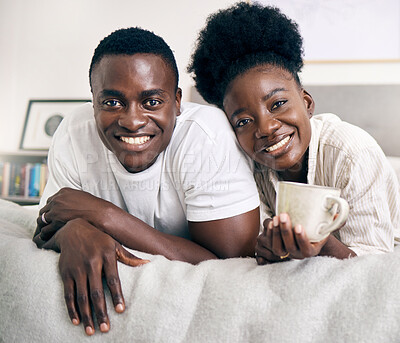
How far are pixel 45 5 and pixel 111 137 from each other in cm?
285

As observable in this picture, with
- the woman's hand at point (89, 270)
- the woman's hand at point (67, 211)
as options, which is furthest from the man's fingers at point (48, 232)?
the woman's hand at point (89, 270)

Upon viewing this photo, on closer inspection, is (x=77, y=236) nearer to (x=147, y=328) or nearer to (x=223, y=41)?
(x=147, y=328)

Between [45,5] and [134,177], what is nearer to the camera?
[134,177]

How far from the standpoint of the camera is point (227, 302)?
586 millimetres

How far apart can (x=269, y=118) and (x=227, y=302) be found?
535 millimetres

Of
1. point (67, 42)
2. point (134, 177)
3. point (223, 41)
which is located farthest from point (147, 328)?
point (67, 42)

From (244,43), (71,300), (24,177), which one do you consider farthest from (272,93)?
(24,177)

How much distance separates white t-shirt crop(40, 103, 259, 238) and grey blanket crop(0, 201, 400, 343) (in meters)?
0.26

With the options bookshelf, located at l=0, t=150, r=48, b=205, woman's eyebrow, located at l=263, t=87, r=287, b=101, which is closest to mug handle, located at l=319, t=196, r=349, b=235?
woman's eyebrow, located at l=263, t=87, r=287, b=101

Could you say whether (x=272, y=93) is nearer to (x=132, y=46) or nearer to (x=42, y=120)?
(x=132, y=46)

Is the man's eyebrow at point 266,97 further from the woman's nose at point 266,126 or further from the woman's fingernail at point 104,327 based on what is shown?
the woman's fingernail at point 104,327

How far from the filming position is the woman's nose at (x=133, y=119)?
893 millimetres

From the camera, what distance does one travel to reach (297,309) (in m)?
0.56

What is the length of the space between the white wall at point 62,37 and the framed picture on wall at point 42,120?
0.25 feet
